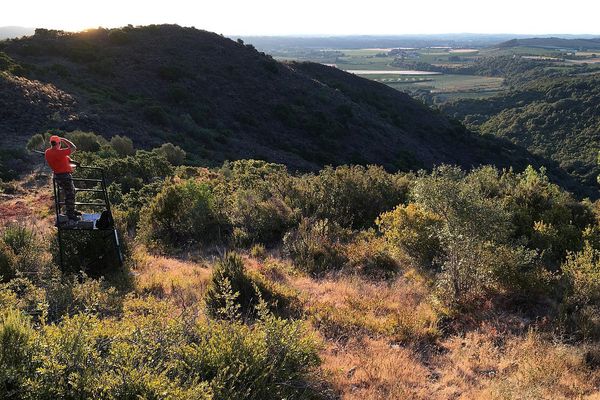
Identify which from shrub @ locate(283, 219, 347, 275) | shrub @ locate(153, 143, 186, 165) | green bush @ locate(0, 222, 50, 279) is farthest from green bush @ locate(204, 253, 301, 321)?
shrub @ locate(153, 143, 186, 165)

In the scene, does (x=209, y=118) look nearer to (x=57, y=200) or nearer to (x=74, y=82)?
(x=74, y=82)

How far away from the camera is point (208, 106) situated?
121 feet

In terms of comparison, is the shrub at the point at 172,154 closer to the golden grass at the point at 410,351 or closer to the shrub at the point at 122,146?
the shrub at the point at 122,146

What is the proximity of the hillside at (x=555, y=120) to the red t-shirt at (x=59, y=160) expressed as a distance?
5733 centimetres

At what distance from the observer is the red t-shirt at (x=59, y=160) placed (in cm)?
606

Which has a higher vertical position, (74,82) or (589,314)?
(74,82)

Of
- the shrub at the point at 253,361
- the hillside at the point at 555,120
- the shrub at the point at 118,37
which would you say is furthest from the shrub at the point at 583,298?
the hillside at the point at 555,120

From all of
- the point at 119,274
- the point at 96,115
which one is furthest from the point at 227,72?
the point at 119,274

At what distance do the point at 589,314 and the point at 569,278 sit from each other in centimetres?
73

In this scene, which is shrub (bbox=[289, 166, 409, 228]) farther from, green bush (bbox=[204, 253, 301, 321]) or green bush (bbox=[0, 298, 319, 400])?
green bush (bbox=[0, 298, 319, 400])

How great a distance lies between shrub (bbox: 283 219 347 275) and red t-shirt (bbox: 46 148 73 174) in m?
4.11

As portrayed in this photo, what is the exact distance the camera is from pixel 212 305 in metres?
5.56

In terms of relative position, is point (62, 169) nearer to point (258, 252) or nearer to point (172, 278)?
point (172, 278)

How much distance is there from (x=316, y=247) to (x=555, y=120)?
232 feet
